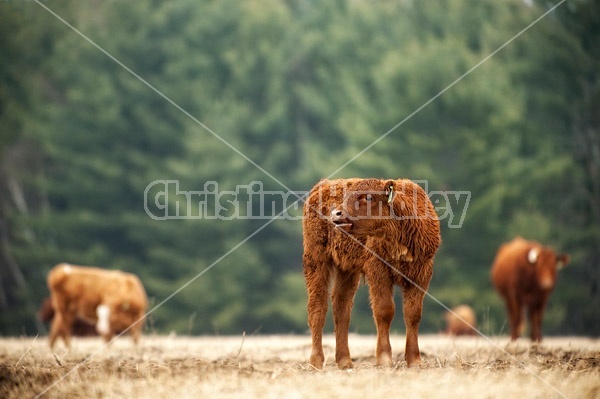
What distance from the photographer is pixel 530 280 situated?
1482 cm

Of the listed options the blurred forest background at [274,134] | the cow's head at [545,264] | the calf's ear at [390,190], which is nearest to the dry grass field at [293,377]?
the calf's ear at [390,190]

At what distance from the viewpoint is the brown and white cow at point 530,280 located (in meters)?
14.5

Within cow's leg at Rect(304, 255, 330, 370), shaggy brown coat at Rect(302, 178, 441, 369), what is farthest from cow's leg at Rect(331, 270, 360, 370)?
cow's leg at Rect(304, 255, 330, 370)

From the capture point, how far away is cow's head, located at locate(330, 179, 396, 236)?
8266 millimetres

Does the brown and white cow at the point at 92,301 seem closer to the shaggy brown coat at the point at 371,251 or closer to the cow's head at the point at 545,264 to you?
the cow's head at the point at 545,264

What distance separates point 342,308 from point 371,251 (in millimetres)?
830

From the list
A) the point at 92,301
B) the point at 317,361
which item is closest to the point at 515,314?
the point at 317,361

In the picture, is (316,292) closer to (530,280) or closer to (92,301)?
(530,280)

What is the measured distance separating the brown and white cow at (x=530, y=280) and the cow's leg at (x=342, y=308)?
20.6ft

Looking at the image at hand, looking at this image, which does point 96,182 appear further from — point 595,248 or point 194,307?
point 595,248

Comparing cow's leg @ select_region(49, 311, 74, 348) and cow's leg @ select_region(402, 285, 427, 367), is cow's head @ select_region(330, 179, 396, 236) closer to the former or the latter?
cow's leg @ select_region(402, 285, 427, 367)

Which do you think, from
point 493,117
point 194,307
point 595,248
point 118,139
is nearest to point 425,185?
point 493,117

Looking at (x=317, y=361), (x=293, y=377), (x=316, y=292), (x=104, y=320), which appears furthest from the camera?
(x=104, y=320)

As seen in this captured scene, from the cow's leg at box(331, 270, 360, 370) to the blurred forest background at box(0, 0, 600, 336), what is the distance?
18.4 metres
